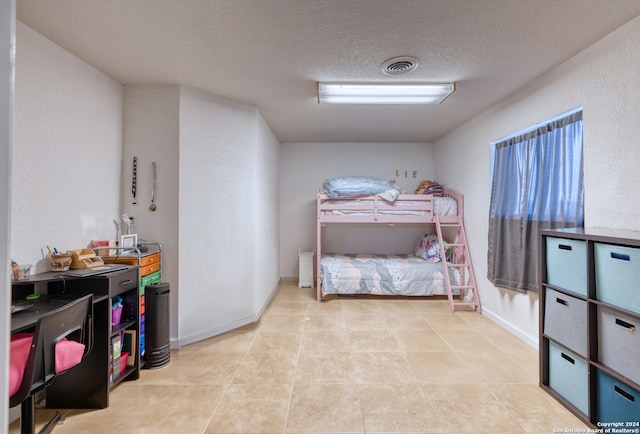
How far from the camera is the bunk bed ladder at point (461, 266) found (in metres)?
3.38

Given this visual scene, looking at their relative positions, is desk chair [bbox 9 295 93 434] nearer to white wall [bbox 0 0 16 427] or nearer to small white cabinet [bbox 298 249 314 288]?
white wall [bbox 0 0 16 427]

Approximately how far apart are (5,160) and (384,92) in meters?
2.53

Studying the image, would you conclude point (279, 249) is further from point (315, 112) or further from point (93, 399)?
point (93, 399)

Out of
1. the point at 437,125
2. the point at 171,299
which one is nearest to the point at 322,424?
the point at 171,299

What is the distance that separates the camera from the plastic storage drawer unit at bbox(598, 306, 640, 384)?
1348 millimetres

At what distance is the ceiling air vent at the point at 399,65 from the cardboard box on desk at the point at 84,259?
2.63 metres

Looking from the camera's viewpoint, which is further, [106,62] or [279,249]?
[279,249]

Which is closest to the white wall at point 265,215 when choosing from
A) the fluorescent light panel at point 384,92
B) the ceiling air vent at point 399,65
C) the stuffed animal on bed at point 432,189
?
the fluorescent light panel at point 384,92

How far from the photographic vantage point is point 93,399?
1.70 metres

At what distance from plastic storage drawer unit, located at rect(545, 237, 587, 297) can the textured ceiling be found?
136cm

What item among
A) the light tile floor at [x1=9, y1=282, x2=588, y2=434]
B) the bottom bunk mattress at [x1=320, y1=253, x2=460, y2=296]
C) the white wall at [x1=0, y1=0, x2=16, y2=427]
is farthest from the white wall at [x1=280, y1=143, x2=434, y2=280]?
the white wall at [x1=0, y1=0, x2=16, y2=427]

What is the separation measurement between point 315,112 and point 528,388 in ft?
10.4

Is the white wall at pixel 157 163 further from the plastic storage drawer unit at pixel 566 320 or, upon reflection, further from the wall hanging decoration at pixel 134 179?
the plastic storage drawer unit at pixel 566 320

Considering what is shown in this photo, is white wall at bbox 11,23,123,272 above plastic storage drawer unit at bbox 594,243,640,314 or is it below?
above
